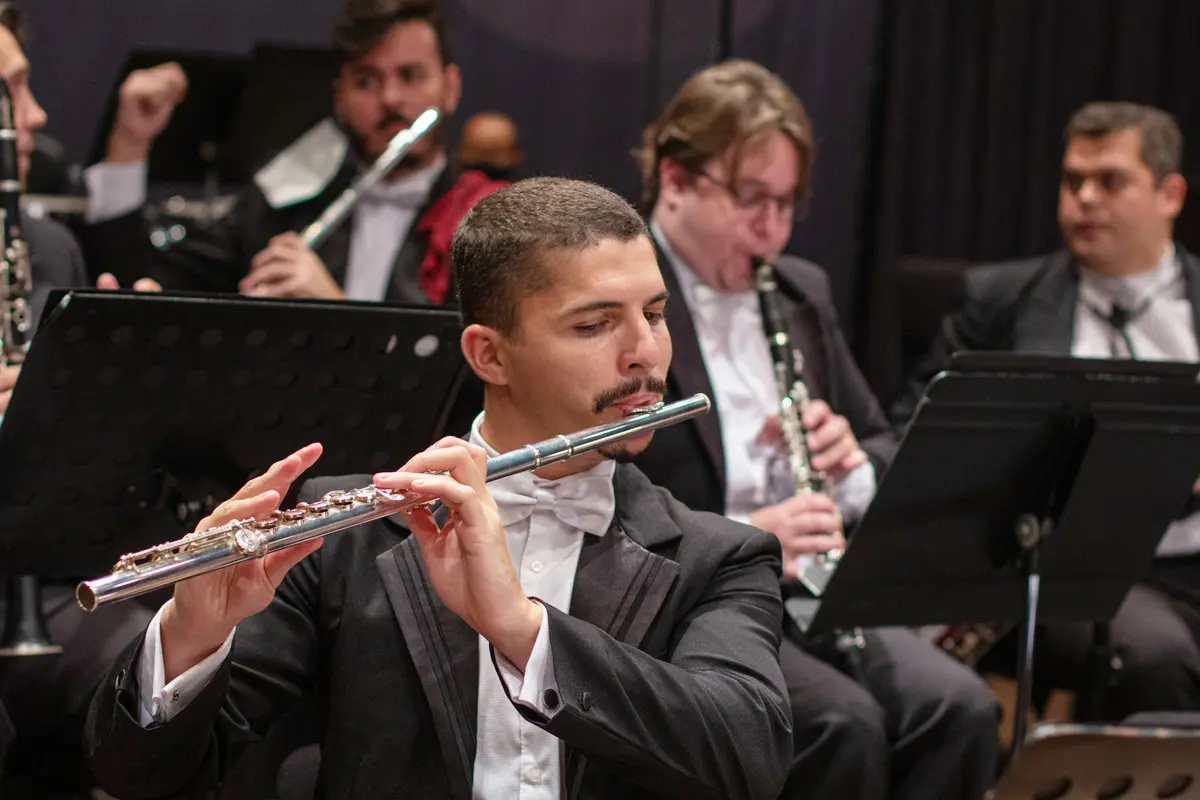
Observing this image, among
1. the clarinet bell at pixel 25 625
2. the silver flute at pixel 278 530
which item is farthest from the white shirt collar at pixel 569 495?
the clarinet bell at pixel 25 625

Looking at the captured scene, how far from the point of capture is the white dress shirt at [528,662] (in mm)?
1429

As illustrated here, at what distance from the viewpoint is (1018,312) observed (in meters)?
3.43

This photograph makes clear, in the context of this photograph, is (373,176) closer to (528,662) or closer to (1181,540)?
(528,662)

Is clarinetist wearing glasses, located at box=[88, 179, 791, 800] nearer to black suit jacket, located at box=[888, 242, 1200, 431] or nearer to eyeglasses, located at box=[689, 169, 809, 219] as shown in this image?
eyeglasses, located at box=[689, 169, 809, 219]

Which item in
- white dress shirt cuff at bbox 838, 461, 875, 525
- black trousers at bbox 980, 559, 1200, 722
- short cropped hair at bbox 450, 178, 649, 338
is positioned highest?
short cropped hair at bbox 450, 178, 649, 338

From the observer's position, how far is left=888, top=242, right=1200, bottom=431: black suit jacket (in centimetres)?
338

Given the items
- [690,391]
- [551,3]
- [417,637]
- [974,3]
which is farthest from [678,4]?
[417,637]

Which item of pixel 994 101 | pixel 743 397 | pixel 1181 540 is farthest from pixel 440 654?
pixel 994 101

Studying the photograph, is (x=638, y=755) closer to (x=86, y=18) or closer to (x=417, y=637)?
(x=417, y=637)

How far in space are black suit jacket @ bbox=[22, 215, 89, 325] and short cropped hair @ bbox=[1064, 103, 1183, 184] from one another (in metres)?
2.38

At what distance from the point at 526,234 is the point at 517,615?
46 centimetres

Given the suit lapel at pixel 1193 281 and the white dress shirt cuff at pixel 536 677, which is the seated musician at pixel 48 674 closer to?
the white dress shirt cuff at pixel 536 677

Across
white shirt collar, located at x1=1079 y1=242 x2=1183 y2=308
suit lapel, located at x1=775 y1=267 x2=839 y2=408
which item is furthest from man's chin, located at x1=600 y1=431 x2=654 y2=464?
white shirt collar, located at x1=1079 y1=242 x2=1183 y2=308

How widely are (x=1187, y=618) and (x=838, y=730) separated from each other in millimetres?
1220
